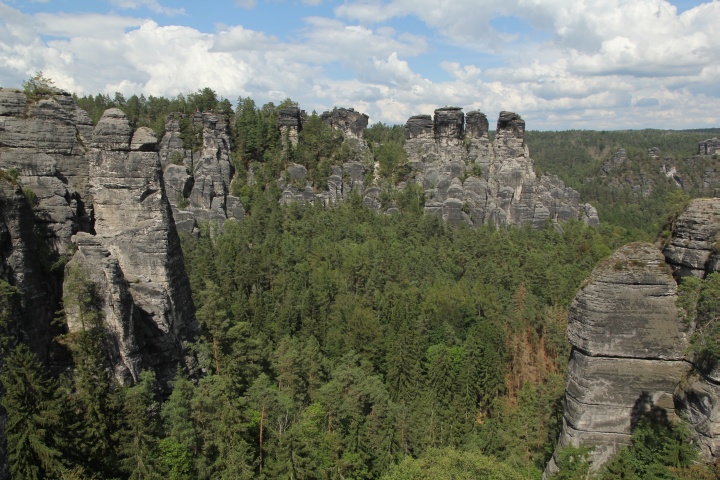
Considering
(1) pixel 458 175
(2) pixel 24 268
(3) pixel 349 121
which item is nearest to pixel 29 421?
(2) pixel 24 268

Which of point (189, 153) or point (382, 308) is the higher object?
point (189, 153)

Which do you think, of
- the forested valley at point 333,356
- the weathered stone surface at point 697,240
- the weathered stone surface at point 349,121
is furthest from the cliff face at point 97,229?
the weathered stone surface at point 349,121

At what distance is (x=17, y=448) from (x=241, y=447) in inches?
285

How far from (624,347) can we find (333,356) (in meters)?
24.8

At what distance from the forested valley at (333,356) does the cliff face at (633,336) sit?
3.51ft

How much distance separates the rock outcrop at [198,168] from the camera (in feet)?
214

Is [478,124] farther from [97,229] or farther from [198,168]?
[97,229]

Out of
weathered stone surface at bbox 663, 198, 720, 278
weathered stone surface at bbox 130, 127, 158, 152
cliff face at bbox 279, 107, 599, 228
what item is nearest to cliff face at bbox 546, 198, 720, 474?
weathered stone surface at bbox 663, 198, 720, 278

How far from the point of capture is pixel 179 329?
23.5 meters

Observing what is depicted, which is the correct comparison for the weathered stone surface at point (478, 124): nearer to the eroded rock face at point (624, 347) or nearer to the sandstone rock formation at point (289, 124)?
the sandstone rock formation at point (289, 124)

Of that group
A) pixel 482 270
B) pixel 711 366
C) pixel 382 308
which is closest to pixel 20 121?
pixel 711 366

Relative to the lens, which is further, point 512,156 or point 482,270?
point 512,156

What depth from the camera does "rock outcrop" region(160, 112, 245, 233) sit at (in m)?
65.2

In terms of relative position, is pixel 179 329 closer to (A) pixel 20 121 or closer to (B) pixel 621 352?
(A) pixel 20 121
